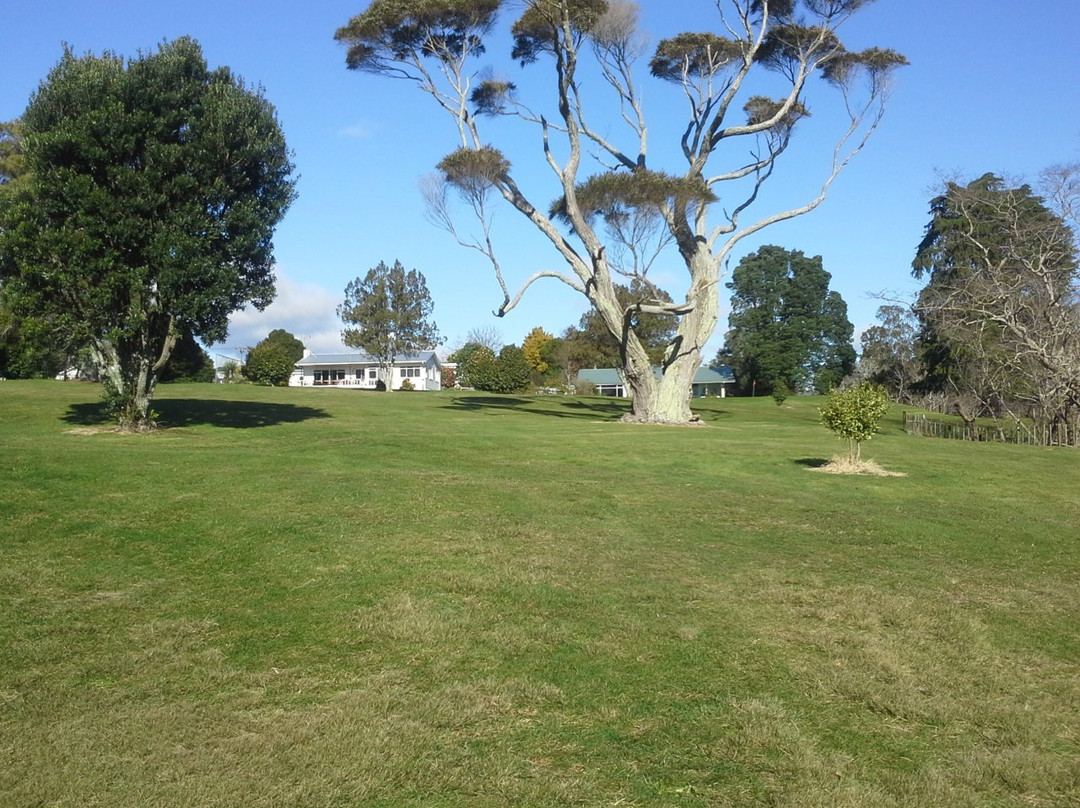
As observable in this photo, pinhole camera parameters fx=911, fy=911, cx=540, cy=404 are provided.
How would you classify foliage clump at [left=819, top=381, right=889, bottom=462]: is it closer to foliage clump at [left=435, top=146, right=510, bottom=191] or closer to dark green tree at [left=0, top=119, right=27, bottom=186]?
foliage clump at [left=435, top=146, right=510, bottom=191]

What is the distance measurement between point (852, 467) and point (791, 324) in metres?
66.4

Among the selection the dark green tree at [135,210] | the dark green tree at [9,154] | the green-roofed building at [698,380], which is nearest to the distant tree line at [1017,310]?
the dark green tree at [135,210]

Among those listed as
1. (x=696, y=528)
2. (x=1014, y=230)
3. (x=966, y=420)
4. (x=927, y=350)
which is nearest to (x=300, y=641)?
(x=696, y=528)

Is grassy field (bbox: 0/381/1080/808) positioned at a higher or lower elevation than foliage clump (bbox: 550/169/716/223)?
lower

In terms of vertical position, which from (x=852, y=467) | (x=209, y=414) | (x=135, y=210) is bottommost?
(x=852, y=467)

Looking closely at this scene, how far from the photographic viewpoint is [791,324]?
81.8 metres

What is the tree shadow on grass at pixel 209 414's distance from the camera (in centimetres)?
2300

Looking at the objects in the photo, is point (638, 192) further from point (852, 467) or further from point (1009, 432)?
point (1009, 432)

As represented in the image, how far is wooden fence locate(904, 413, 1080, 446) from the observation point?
3400 cm

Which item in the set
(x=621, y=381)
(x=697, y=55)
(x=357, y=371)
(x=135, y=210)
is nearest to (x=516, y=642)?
(x=135, y=210)

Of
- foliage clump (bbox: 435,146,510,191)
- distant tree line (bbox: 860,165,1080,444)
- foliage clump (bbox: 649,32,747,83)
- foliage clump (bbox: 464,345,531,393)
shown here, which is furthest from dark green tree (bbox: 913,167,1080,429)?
foliage clump (bbox: 464,345,531,393)

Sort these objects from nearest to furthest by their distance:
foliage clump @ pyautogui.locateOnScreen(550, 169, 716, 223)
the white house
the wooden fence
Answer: foliage clump @ pyautogui.locateOnScreen(550, 169, 716, 223) → the wooden fence → the white house

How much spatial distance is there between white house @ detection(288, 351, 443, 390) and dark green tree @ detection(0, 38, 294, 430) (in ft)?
234

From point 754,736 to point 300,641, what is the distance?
3.36m
